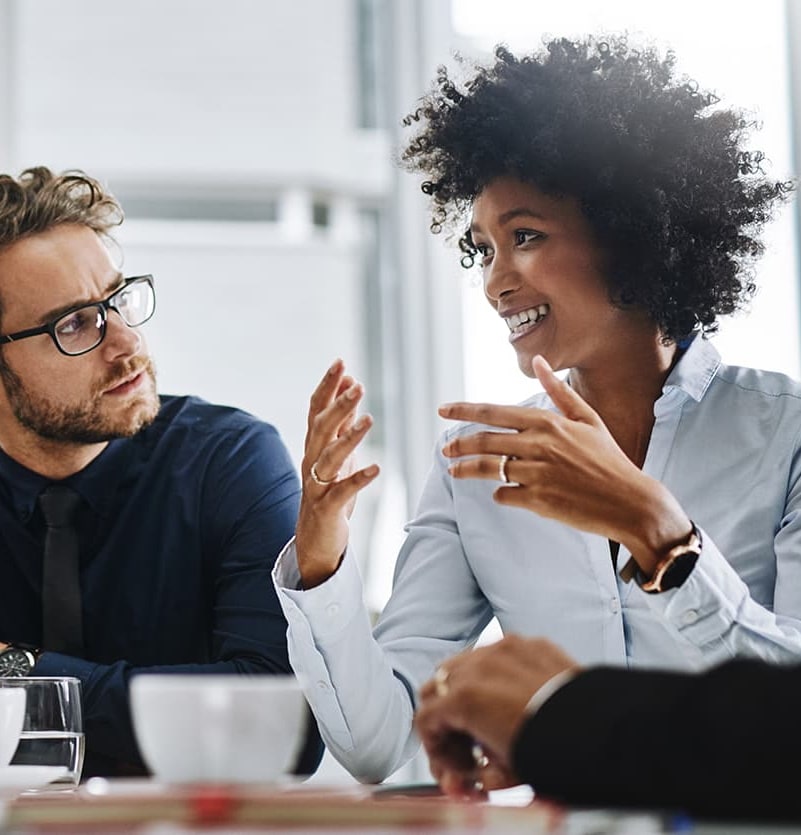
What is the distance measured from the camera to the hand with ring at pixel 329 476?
4.77ft

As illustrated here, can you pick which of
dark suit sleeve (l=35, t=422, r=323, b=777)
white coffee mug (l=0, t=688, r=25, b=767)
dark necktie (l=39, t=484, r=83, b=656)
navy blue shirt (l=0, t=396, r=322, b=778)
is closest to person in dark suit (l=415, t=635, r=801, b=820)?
white coffee mug (l=0, t=688, r=25, b=767)

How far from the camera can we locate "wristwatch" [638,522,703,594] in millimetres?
1254

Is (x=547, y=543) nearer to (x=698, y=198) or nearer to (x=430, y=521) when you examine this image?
(x=430, y=521)

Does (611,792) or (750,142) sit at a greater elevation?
(750,142)

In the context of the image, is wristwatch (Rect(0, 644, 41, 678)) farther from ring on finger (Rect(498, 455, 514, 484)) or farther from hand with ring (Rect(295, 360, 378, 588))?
ring on finger (Rect(498, 455, 514, 484))

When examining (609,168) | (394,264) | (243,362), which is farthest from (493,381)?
(609,168)

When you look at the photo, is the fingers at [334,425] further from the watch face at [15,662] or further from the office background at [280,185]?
the office background at [280,185]

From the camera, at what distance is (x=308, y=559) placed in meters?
1.49

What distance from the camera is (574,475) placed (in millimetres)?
1251

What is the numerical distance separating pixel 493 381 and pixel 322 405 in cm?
173

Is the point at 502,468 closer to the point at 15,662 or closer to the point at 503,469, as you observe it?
the point at 503,469

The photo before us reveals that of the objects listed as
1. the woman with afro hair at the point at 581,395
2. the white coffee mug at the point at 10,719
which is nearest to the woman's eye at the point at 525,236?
the woman with afro hair at the point at 581,395

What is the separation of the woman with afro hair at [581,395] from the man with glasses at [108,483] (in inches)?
13.1

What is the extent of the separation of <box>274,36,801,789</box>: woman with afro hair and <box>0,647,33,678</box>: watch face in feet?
1.49
